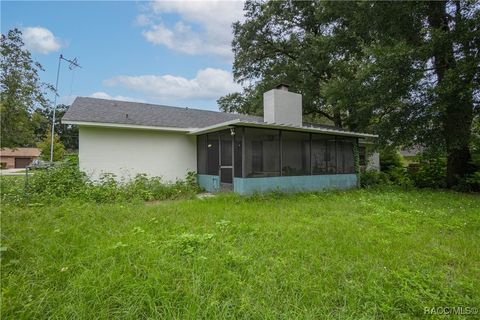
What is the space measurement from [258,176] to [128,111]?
5686 mm

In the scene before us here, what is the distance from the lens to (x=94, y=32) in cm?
748

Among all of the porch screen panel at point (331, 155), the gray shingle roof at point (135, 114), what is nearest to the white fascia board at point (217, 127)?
the gray shingle roof at point (135, 114)

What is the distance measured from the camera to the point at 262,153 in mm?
8180

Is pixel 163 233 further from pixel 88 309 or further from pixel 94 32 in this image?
pixel 94 32

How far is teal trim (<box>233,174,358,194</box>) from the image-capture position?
7.73 metres

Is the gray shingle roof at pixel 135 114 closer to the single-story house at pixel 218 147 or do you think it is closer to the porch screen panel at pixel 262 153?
the single-story house at pixel 218 147

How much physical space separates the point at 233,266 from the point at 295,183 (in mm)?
6324

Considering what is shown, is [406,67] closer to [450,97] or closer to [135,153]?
[450,97]

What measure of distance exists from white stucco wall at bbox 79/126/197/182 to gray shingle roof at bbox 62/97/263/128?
0.38m

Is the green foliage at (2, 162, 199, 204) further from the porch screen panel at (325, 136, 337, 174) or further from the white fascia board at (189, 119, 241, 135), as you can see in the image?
the porch screen panel at (325, 136, 337, 174)

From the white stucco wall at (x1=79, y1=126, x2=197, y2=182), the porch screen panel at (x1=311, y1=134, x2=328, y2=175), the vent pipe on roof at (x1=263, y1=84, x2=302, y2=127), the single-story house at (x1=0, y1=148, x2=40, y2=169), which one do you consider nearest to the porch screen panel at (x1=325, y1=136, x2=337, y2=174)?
the porch screen panel at (x1=311, y1=134, x2=328, y2=175)

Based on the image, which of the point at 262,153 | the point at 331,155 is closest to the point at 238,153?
the point at 262,153

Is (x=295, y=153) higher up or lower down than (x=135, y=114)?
lower down

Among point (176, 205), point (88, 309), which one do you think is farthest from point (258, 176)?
point (88, 309)
